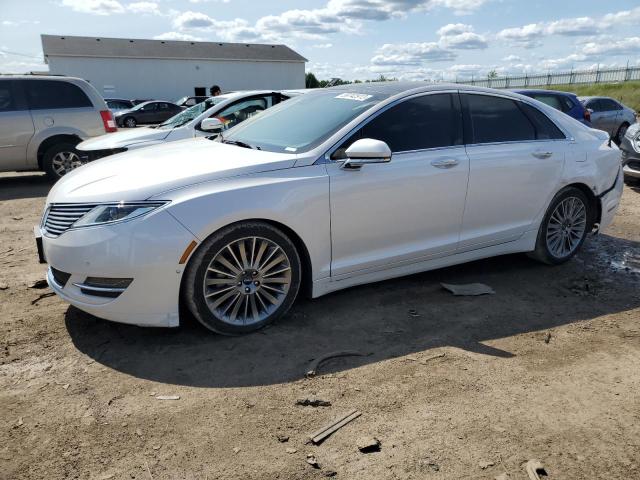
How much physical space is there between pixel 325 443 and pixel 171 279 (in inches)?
55.0

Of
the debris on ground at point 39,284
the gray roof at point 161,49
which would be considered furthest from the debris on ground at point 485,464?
the gray roof at point 161,49

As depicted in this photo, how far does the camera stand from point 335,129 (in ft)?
12.8

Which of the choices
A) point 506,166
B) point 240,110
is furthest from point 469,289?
point 240,110

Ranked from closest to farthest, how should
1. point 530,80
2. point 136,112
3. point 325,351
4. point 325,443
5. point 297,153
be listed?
point 325,443
point 325,351
point 297,153
point 136,112
point 530,80

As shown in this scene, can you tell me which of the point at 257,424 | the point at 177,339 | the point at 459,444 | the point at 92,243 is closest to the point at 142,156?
the point at 92,243

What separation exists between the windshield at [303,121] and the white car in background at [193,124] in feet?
9.64

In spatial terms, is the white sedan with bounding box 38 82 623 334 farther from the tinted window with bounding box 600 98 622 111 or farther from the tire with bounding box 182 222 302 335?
the tinted window with bounding box 600 98 622 111

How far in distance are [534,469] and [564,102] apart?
11.0 meters

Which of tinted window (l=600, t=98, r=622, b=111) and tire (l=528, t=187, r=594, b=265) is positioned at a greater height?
tinted window (l=600, t=98, r=622, b=111)

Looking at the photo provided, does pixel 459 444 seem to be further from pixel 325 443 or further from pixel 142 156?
pixel 142 156

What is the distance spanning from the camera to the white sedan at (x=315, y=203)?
3.26 metres

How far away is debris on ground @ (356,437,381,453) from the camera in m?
2.51

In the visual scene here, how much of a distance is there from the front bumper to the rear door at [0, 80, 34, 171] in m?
6.87

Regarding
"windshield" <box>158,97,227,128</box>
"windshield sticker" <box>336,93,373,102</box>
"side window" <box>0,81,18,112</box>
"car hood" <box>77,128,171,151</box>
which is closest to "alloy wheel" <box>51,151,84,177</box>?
"side window" <box>0,81,18,112</box>
